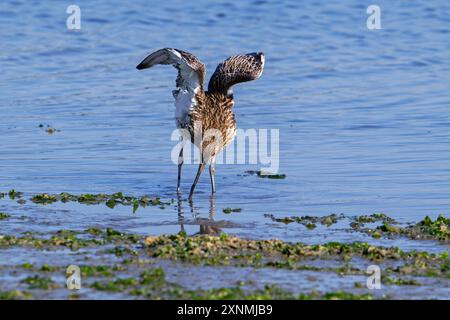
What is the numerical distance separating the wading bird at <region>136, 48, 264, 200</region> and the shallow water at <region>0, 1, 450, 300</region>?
1.84 ft

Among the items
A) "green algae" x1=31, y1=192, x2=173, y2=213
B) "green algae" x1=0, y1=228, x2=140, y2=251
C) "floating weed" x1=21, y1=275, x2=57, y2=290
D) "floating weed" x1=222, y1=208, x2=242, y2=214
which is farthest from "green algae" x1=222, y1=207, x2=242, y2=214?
"floating weed" x1=21, y1=275, x2=57, y2=290

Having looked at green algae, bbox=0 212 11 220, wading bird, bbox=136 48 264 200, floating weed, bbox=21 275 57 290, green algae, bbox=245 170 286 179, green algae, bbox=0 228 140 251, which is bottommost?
floating weed, bbox=21 275 57 290

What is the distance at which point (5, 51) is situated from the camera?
21.1 metres

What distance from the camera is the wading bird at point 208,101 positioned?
11.5 m

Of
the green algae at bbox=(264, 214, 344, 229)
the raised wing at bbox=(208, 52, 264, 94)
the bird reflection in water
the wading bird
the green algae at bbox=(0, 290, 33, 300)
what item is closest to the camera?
the green algae at bbox=(0, 290, 33, 300)

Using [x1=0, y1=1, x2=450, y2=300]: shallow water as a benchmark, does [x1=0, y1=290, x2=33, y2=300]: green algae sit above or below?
below

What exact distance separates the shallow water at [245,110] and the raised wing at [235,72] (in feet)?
3.91

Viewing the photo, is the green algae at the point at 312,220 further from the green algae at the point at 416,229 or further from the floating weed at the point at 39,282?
the floating weed at the point at 39,282

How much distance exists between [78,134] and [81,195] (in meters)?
3.68

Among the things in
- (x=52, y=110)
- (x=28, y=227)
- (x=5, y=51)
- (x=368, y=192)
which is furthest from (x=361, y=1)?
(x=28, y=227)

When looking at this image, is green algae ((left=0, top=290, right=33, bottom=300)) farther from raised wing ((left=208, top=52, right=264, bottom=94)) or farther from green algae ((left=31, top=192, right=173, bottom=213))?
raised wing ((left=208, top=52, right=264, bottom=94))

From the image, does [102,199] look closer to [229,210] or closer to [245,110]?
[229,210]

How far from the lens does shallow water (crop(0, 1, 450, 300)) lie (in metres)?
10.9

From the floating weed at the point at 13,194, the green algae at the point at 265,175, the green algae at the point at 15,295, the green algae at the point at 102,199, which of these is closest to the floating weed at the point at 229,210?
the green algae at the point at 102,199
